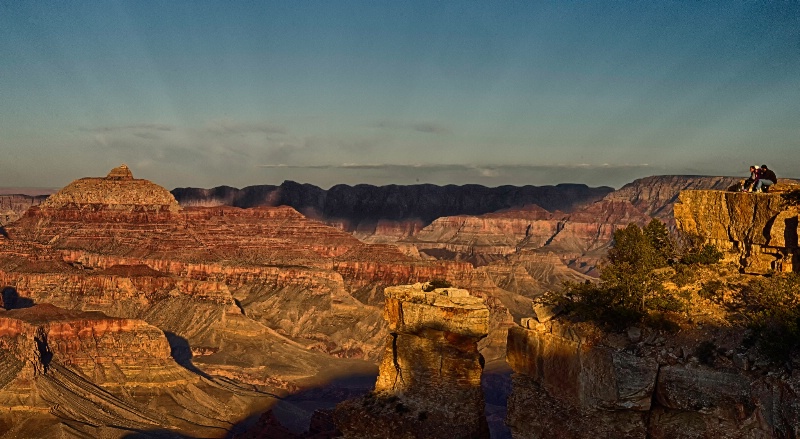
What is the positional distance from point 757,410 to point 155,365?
227 ft

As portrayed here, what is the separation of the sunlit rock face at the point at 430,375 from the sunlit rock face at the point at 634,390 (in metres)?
3.16

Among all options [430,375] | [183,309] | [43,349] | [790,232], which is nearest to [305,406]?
[43,349]

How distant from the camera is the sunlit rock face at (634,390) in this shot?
1509 cm

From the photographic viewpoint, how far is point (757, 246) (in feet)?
62.5

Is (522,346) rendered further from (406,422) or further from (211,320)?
(211,320)

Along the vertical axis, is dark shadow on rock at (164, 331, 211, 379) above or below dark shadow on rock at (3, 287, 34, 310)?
below

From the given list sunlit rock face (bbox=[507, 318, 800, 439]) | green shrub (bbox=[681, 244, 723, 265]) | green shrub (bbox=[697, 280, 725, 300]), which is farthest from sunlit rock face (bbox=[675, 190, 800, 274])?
sunlit rock face (bbox=[507, 318, 800, 439])

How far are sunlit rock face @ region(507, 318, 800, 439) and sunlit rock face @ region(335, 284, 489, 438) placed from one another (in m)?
3.16

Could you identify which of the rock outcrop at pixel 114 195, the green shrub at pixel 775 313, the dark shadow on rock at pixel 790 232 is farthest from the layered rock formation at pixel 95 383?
the rock outcrop at pixel 114 195

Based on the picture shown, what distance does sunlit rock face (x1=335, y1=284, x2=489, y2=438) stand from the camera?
22.2 metres

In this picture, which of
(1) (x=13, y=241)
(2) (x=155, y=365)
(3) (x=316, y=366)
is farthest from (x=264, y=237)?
(2) (x=155, y=365)

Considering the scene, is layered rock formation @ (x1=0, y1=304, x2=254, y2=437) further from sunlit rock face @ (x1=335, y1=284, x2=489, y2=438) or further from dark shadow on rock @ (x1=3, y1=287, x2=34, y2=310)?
dark shadow on rock @ (x1=3, y1=287, x2=34, y2=310)

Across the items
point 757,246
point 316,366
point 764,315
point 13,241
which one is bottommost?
point 316,366

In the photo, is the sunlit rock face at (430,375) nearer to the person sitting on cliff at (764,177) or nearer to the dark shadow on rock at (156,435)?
the person sitting on cliff at (764,177)
